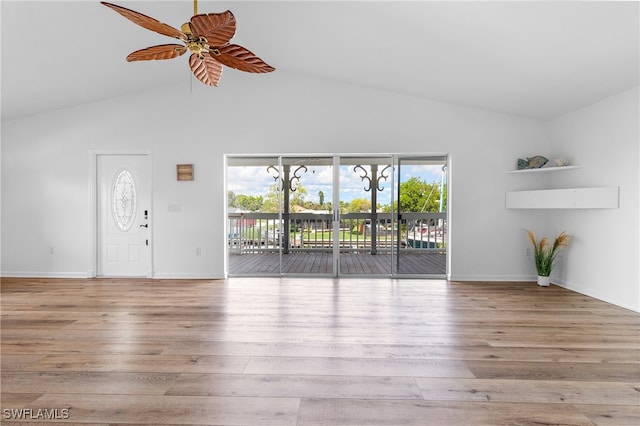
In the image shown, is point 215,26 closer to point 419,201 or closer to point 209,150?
Result: point 209,150

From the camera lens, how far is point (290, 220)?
6281 millimetres

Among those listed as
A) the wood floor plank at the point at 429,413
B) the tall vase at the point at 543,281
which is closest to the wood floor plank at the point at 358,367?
the wood floor plank at the point at 429,413

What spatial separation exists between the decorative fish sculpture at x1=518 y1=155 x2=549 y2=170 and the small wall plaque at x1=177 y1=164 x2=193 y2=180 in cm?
516

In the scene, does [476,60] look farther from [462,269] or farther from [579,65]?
[462,269]

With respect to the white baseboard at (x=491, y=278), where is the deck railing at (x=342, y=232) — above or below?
above

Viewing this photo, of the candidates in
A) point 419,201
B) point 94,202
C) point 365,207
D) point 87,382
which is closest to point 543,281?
point 419,201

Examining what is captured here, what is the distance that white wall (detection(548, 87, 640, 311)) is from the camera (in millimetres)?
3676

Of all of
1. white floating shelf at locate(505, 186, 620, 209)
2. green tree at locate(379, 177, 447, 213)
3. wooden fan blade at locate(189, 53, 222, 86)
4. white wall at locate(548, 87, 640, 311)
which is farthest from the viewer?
green tree at locate(379, 177, 447, 213)

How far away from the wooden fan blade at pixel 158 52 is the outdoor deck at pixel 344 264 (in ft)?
11.8

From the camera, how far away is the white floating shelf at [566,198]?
12.7ft

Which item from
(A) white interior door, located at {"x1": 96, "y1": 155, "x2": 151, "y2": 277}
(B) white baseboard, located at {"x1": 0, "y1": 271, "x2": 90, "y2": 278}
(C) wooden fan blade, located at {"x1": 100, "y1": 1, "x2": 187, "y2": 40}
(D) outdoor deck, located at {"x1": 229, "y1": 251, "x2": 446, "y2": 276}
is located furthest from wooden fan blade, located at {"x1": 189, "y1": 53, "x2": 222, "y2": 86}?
(B) white baseboard, located at {"x1": 0, "y1": 271, "x2": 90, "y2": 278}

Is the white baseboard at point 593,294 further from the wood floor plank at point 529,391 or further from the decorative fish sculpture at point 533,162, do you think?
the wood floor plank at point 529,391

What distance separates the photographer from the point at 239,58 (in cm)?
260

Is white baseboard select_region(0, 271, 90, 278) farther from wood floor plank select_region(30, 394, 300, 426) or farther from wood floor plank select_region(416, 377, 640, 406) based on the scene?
wood floor plank select_region(416, 377, 640, 406)
